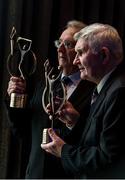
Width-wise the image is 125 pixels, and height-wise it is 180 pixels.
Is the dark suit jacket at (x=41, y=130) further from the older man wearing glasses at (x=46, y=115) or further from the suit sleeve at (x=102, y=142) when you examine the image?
the suit sleeve at (x=102, y=142)

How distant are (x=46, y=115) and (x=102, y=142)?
0.48 metres

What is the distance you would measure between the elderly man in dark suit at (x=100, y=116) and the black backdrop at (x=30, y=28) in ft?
2.23

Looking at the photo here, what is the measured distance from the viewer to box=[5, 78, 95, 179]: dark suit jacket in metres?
1.56

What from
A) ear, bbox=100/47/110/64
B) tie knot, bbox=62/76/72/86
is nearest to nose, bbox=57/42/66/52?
tie knot, bbox=62/76/72/86

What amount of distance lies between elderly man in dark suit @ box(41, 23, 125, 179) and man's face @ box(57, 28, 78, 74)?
25 centimetres

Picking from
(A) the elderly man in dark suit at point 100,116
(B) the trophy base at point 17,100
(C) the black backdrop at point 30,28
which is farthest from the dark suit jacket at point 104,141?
(C) the black backdrop at point 30,28

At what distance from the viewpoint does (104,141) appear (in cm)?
121

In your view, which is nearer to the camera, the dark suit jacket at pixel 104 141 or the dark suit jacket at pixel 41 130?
the dark suit jacket at pixel 104 141

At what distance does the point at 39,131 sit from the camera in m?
1.65

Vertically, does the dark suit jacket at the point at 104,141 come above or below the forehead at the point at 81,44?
below

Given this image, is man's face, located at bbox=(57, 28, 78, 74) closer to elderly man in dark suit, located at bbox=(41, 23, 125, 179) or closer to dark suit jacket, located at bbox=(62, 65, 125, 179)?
elderly man in dark suit, located at bbox=(41, 23, 125, 179)

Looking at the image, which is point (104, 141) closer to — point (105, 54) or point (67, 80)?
point (105, 54)

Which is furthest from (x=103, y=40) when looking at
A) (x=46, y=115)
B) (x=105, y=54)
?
(x=46, y=115)

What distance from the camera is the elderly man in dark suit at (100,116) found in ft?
4.00
